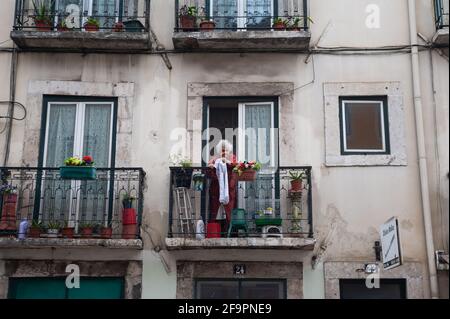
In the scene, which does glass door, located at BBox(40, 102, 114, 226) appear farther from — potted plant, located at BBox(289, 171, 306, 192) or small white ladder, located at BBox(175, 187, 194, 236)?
potted plant, located at BBox(289, 171, 306, 192)

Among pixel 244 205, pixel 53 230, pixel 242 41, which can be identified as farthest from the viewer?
pixel 242 41

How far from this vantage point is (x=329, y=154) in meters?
10.2

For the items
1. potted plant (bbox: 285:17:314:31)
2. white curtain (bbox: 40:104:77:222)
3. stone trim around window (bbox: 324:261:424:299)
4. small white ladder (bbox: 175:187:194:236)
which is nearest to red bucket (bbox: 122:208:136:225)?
small white ladder (bbox: 175:187:194:236)

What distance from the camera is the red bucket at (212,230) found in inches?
384

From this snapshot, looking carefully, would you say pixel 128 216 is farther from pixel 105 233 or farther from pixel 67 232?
pixel 67 232

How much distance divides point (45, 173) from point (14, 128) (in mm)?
872

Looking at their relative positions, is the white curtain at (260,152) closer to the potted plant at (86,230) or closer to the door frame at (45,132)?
the door frame at (45,132)

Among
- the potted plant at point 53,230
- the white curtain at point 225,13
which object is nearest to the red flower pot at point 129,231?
the potted plant at point 53,230

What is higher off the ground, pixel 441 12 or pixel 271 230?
pixel 441 12

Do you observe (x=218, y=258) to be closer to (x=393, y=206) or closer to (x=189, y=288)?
(x=189, y=288)

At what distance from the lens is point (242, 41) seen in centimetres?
1045

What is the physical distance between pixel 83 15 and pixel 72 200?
2.90 metres

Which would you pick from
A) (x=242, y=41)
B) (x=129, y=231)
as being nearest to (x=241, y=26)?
(x=242, y=41)

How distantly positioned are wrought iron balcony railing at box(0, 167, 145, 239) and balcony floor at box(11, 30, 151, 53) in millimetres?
1912
